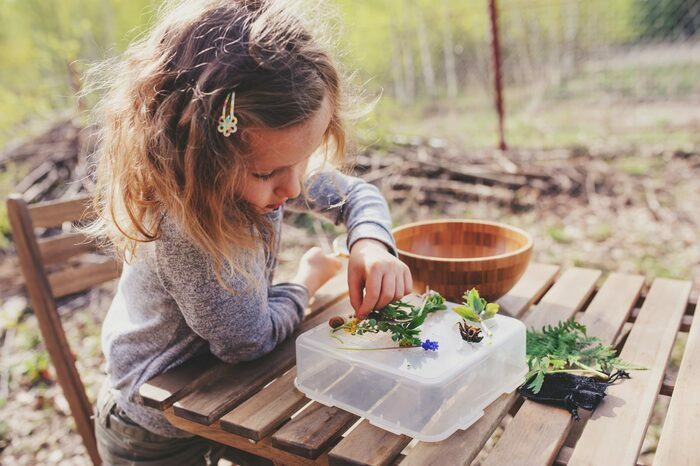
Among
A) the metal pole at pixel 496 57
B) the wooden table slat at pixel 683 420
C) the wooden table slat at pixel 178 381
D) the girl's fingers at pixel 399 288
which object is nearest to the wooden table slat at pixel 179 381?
the wooden table slat at pixel 178 381

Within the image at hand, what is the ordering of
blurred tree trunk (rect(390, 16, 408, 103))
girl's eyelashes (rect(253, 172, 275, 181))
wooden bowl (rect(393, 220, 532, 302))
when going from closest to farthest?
girl's eyelashes (rect(253, 172, 275, 181)) → wooden bowl (rect(393, 220, 532, 302)) → blurred tree trunk (rect(390, 16, 408, 103))

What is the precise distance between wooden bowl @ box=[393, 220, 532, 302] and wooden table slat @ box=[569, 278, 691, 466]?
0.26m

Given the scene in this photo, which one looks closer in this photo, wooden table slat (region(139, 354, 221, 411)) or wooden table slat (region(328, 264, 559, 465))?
wooden table slat (region(328, 264, 559, 465))

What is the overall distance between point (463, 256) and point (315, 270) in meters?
0.36

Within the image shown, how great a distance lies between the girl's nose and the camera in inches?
40.8

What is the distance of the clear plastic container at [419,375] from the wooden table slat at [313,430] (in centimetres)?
2

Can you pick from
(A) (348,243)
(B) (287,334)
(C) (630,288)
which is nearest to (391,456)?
(B) (287,334)

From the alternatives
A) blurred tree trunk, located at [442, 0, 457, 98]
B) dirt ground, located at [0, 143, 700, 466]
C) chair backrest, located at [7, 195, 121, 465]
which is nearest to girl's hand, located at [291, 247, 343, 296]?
chair backrest, located at [7, 195, 121, 465]

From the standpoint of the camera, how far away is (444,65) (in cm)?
1052

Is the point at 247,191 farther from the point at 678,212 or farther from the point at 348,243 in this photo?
the point at 678,212

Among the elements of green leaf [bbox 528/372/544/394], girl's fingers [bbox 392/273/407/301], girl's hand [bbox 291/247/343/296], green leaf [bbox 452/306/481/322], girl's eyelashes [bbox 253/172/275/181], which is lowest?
green leaf [bbox 528/372/544/394]

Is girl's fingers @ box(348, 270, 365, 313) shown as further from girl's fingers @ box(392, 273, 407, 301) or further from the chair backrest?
the chair backrest

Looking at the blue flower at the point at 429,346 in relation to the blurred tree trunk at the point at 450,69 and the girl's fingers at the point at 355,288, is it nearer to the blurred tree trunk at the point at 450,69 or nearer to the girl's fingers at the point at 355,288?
the girl's fingers at the point at 355,288

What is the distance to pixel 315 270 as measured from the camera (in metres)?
1.44
